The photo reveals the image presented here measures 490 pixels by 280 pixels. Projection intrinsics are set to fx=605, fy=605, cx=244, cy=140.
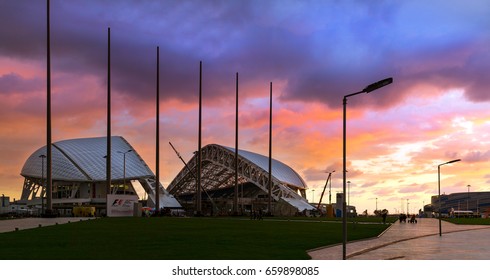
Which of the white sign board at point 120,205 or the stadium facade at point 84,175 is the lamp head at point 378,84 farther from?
the stadium facade at point 84,175

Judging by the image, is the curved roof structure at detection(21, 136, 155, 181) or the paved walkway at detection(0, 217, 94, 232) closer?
the paved walkway at detection(0, 217, 94, 232)

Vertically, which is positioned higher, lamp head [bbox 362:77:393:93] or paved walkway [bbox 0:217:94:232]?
lamp head [bbox 362:77:393:93]

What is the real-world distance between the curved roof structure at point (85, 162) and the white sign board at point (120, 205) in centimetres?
7460

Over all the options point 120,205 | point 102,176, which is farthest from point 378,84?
point 102,176

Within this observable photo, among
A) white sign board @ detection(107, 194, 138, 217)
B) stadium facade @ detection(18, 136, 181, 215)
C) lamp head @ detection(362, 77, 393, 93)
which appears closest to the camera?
lamp head @ detection(362, 77, 393, 93)

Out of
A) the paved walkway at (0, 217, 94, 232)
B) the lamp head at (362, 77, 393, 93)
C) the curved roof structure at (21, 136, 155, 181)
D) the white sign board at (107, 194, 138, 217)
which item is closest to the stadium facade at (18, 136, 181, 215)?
the curved roof structure at (21, 136, 155, 181)

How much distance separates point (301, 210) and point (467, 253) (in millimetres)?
129072

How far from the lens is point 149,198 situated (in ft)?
566

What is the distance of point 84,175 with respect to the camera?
163625 mm

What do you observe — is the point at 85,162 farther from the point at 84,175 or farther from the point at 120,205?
the point at 120,205

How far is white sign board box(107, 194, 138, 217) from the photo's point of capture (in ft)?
292

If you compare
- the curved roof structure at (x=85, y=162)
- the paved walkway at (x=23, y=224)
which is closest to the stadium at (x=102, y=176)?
the curved roof structure at (x=85, y=162)

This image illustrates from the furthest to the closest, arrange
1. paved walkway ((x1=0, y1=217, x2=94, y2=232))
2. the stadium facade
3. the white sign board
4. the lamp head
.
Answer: the stadium facade, the white sign board, paved walkway ((x1=0, y1=217, x2=94, y2=232)), the lamp head

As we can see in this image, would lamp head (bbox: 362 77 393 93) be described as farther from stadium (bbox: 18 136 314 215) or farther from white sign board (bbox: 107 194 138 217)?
stadium (bbox: 18 136 314 215)
